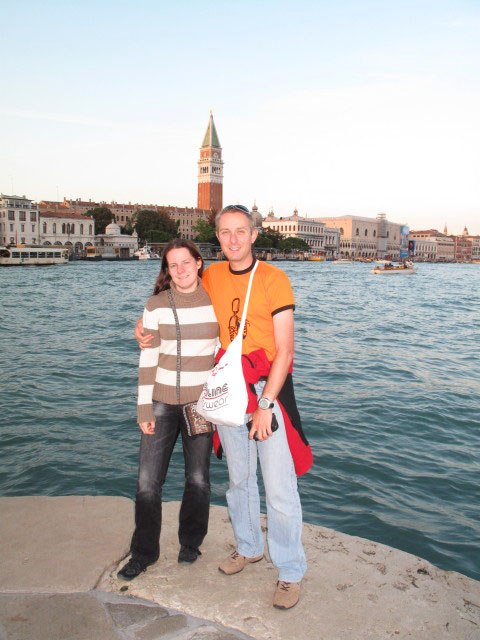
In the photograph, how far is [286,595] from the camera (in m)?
2.31

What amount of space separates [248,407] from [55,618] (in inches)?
43.5

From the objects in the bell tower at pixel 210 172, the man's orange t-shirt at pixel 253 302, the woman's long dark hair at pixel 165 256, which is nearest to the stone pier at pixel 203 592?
the man's orange t-shirt at pixel 253 302

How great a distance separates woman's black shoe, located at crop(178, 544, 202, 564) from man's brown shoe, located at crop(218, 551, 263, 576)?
14 cm

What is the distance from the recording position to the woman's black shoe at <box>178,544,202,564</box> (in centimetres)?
262

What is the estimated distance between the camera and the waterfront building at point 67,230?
82.4 m

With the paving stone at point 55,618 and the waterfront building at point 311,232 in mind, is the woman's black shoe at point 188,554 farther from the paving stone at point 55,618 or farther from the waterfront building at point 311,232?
the waterfront building at point 311,232

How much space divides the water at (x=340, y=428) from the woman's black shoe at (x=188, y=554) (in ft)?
6.43

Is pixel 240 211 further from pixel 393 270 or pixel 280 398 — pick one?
pixel 393 270

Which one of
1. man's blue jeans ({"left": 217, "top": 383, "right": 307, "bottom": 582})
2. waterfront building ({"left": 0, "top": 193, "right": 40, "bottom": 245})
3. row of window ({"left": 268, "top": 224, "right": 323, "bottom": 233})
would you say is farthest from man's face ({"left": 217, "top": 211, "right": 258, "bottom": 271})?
row of window ({"left": 268, "top": 224, "right": 323, "bottom": 233})

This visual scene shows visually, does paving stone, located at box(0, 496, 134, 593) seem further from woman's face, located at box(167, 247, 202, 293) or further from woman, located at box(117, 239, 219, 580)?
woman's face, located at box(167, 247, 202, 293)

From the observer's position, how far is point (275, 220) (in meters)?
134

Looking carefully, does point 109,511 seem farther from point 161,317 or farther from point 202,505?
point 161,317

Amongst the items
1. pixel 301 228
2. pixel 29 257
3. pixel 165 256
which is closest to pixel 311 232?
pixel 301 228

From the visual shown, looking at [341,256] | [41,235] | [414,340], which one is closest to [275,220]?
[341,256]
